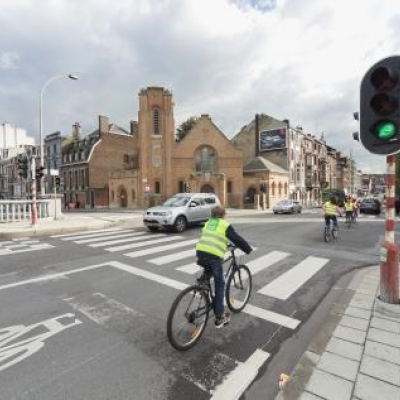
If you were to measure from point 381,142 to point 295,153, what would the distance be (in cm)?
4932

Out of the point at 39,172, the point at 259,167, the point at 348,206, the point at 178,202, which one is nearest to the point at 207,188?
the point at 259,167

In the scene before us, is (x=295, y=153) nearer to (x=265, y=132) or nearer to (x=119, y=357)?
(x=265, y=132)

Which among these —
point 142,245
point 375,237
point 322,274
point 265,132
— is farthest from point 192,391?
point 265,132

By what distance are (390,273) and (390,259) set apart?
0.69ft

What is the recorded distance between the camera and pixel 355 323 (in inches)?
153

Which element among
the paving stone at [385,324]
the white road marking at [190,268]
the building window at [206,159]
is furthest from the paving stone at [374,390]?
the building window at [206,159]

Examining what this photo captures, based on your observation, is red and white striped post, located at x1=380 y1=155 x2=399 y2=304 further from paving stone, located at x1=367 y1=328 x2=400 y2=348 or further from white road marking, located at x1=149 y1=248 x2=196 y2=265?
white road marking, located at x1=149 y1=248 x2=196 y2=265

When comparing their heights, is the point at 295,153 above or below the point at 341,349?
above

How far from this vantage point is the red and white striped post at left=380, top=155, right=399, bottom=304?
4195mm

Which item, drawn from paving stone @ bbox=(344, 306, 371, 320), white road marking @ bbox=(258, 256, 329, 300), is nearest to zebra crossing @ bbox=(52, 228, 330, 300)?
white road marking @ bbox=(258, 256, 329, 300)

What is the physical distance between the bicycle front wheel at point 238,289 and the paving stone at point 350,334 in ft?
4.81

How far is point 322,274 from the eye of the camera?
6738mm

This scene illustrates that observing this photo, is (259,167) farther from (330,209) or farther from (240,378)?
(240,378)

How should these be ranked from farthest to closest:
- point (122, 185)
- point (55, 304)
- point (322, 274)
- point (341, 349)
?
point (122, 185) < point (322, 274) < point (55, 304) < point (341, 349)
